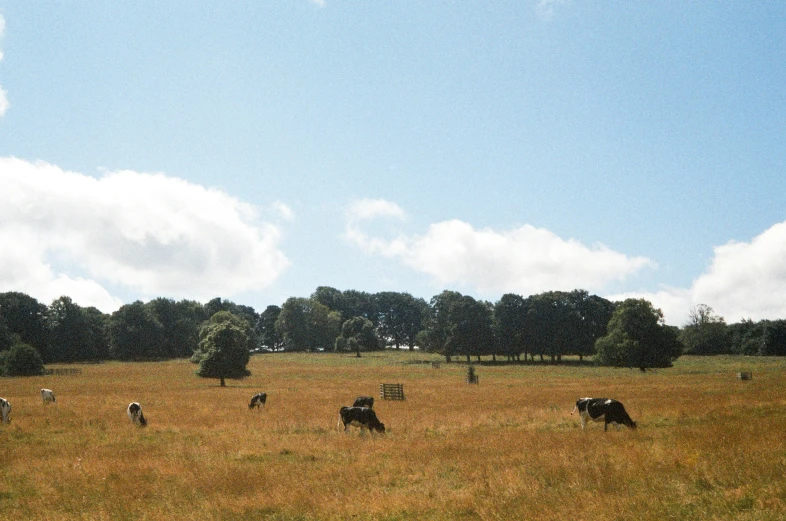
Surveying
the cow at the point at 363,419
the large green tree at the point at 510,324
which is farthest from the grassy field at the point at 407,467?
the large green tree at the point at 510,324

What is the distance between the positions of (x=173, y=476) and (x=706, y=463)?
43.1ft

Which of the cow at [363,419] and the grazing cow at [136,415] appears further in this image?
the grazing cow at [136,415]

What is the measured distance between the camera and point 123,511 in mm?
11422

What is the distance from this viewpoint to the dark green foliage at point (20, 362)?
70625mm

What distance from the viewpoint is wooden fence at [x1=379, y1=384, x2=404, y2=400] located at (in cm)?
3896

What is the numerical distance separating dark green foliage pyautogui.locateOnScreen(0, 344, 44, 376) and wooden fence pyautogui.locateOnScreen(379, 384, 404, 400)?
55.9 m

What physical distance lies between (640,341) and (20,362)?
79774 millimetres

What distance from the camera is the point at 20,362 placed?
71.2 m

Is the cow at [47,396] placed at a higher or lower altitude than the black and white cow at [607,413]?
lower

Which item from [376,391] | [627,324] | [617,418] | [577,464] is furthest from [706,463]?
[627,324]

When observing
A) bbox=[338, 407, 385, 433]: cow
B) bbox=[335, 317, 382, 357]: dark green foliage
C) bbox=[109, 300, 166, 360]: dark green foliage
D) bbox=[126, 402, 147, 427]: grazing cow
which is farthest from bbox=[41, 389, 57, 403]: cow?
bbox=[335, 317, 382, 357]: dark green foliage

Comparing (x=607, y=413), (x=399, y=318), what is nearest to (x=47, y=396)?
(x=607, y=413)

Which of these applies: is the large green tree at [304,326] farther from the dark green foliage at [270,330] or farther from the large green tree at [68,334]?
the large green tree at [68,334]

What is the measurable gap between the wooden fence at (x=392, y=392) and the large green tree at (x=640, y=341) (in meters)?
43.4
